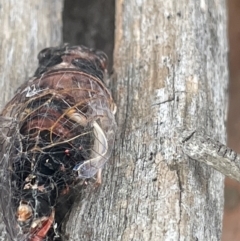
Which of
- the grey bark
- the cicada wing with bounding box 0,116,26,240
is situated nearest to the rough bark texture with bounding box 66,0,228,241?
the grey bark

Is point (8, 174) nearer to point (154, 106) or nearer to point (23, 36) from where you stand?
point (154, 106)

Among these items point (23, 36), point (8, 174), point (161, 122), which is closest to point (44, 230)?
point (8, 174)

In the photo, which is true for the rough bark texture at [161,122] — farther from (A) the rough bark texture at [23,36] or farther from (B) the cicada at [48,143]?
(A) the rough bark texture at [23,36]

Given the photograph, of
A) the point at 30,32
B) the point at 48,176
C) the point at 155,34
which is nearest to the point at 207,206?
the point at 48,176

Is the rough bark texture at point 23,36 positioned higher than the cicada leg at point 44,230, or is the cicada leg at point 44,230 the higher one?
the rough bark texture at point 23,36

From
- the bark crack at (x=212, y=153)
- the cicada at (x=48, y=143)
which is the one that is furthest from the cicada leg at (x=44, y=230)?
the bark crack at (x=212, y=153)

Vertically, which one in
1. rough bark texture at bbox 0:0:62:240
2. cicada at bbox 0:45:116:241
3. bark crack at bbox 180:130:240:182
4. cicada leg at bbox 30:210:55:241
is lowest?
cicada leg at bbox 30:210:55:241

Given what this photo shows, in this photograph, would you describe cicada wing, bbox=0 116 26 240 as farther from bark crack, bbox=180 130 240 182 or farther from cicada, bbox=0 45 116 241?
bark crack, bbox=180 130 240 182

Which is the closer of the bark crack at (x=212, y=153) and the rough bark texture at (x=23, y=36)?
the bark crack at (x=212, y=153)
